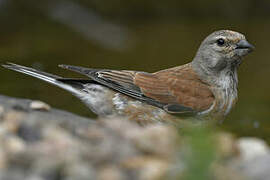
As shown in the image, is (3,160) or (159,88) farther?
(159,88)

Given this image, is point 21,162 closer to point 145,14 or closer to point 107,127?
point 107,127

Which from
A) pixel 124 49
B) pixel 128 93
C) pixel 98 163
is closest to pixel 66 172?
pixel 98 163

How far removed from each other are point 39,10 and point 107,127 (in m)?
7.52

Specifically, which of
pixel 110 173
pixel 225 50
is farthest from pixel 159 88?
pixel 110 173

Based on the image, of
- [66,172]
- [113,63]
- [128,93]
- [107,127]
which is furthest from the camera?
[113,63]

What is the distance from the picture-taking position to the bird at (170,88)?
6.01 meters

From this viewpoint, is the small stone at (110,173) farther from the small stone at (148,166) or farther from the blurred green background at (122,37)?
the blurred green background at (122,37)

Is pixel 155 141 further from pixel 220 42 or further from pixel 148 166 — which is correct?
pixel 220 42

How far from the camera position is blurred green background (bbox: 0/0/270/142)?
8547 millimetres

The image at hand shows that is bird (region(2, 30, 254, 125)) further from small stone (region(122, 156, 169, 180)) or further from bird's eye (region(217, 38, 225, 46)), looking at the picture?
small stone (region(122, 156, 169, 180))

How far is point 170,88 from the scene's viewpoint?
6262mm

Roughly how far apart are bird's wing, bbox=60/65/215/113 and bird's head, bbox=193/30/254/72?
297mm

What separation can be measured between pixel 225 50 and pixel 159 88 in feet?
2.59

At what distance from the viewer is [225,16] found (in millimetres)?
11992
